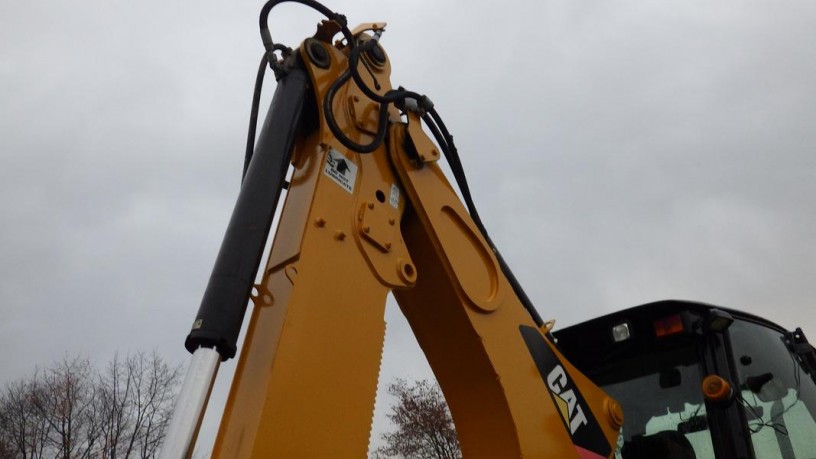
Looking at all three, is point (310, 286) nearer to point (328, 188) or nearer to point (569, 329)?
point (328, 188)

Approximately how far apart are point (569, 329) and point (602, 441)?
0.70 meters

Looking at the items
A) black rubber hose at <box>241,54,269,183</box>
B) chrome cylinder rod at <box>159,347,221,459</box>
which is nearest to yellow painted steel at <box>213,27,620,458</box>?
chrome cylinder rod at <box>159,347,221,459</box>

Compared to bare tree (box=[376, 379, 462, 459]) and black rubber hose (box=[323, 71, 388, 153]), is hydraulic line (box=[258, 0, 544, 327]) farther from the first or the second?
bare tree (box=[376, 379, 462, 459])

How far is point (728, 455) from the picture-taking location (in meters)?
2.40

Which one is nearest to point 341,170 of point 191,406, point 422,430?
point 191,406

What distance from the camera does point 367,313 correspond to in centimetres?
199

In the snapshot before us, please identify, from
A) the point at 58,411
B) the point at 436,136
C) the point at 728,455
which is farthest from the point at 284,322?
the point at 58,411

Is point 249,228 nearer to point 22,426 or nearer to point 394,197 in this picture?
point 394,197

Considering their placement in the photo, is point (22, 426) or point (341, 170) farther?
point (22, 426)

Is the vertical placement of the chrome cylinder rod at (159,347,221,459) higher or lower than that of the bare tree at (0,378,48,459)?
lower

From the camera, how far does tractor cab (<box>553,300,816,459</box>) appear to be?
249 cm

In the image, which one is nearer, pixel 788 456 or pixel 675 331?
pixel 788 456

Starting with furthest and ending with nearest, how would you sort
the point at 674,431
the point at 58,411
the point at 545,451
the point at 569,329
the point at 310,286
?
the point at 58,411 → the point at 569,329 → the point at 674,431 → the point at 545,451 → the point at 310,286

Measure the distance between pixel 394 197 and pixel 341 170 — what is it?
287mm
